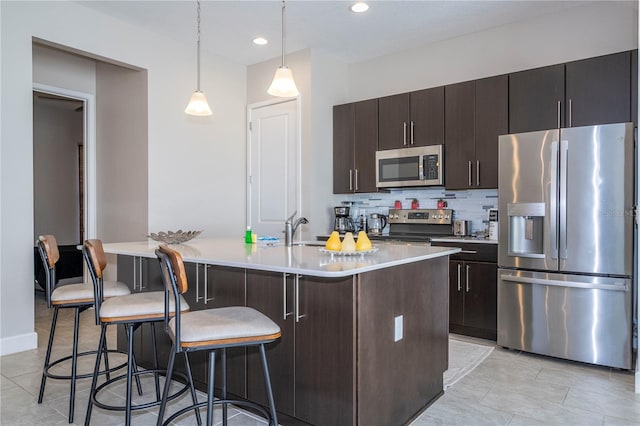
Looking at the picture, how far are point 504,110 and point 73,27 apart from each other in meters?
3.80

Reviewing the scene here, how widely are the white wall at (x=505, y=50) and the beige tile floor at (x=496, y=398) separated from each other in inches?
104

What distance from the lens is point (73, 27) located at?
3816mm

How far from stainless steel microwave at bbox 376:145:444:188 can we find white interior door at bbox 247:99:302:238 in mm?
960

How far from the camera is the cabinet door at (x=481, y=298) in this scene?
370 cm

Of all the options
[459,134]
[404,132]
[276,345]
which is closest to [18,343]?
[276,345]

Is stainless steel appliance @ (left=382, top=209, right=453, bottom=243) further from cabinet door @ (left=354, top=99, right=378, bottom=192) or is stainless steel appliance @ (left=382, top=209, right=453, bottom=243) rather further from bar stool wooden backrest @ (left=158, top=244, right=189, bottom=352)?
bar stool wooden backrest @ (left=158, top=244, right=189, bottom=352)

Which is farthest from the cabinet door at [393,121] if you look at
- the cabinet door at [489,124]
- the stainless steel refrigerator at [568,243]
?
the stainless steel refrigerator at [568,243]

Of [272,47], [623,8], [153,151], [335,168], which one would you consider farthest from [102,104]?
[623,8]

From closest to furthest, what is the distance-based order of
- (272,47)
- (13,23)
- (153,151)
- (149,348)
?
(149,348) → (13,23) → (153,151) → (272,47)

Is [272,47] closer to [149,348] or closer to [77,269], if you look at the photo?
[149,348]

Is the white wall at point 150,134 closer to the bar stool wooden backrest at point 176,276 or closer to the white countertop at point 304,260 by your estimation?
the white countertop at point 304,260

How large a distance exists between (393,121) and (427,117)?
380mm

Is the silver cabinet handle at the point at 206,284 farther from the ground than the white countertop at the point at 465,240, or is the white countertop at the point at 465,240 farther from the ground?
the white countertop at the point at 465,240

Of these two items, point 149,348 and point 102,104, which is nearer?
point 149,348
